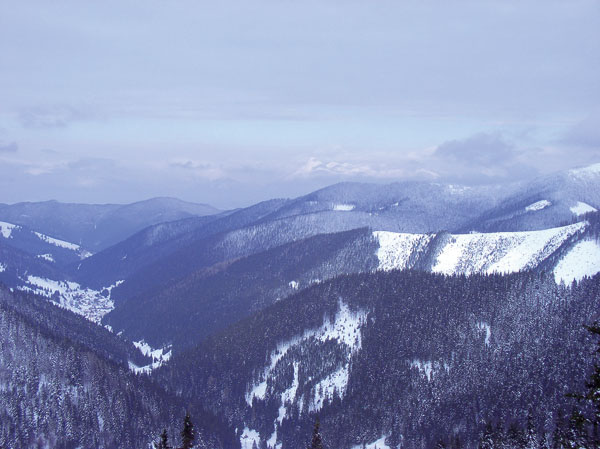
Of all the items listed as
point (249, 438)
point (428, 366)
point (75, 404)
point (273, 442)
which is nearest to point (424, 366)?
point (428, 366)

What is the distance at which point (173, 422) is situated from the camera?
586 feet

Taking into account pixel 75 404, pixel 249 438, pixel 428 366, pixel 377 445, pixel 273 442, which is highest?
pixel 75 404

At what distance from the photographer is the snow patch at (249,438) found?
618 ft

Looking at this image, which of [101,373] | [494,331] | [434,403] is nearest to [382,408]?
[434,403]

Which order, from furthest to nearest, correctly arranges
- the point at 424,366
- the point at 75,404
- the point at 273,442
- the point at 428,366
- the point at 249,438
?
the point at 249,438, the point at 424,366, the point at 428,366, the point at 273,442, the point at 75,404

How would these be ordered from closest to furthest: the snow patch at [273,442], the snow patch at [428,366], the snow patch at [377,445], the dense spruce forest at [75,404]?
1. the dense spruce forest at [75,404]
2. the snow patch at [377,445]
3. the snow patch at [273,442]
4. the snow patch at [428,366]

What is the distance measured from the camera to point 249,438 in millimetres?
194000

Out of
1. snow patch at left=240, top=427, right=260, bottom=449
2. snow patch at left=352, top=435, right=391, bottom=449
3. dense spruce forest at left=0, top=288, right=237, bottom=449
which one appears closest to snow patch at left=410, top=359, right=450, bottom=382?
snow patch at left=352, top=435, right=391, bottom=449

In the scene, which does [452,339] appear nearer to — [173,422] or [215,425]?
[215,425]

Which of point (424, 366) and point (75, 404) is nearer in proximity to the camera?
point (75, 404)

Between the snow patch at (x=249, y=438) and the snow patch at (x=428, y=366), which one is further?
the snow patch at (x=249, y=438)

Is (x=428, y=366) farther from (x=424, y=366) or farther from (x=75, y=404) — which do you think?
(x=75, y=404)

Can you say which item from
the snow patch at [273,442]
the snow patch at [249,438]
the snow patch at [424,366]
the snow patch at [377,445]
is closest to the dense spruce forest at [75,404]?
the snow patch at [249,438]

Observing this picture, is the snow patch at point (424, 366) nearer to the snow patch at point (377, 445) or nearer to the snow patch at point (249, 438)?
the snow patch at point (377, 445)
